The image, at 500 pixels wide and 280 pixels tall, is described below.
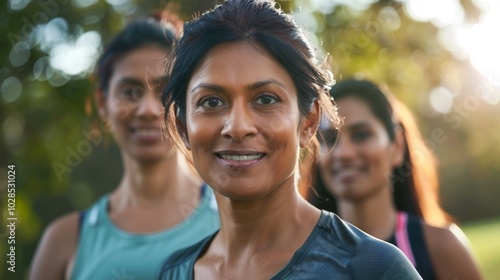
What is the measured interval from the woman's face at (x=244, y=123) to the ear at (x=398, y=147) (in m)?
2.34

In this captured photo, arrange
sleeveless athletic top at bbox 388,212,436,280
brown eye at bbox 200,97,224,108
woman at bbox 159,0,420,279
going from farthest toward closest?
sleeveless athletic top at bbox 388,212,436,280 < brown eye at bbox 200,97,224,108 < woman at bbox 159,0,420,279

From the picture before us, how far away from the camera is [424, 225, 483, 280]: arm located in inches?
156

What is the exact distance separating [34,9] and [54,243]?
2987 mm

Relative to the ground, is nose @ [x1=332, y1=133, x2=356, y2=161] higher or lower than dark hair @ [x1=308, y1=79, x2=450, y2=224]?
higher

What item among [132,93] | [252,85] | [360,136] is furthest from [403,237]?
[252,85]

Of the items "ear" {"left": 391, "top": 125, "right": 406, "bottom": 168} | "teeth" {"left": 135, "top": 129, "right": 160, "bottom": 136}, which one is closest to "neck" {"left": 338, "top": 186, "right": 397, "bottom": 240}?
"ear" {"left": 391, "top": 125, "right": 406, "bottom": 168}

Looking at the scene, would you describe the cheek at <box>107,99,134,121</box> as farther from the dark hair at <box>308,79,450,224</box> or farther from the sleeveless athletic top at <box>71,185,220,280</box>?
the dark hair at <box>308,79,450,224</box>

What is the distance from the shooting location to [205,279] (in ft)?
8.66

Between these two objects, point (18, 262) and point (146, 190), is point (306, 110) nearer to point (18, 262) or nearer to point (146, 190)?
point (146, 190)

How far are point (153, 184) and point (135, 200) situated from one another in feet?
0.44

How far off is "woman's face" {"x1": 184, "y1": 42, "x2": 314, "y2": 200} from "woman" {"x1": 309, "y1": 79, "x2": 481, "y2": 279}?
5.65ft

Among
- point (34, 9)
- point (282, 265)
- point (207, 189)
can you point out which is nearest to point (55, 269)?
point (207, 189)

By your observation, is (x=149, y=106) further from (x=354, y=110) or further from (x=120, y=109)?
(x=354, y=110)

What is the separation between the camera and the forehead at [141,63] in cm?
407
